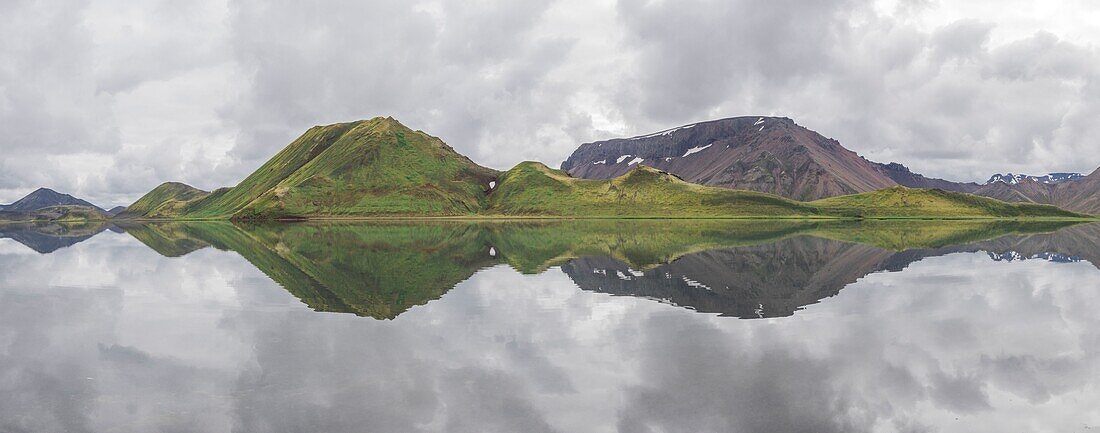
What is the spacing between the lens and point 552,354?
2489cm

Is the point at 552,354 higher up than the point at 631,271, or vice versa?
the point at 631,271

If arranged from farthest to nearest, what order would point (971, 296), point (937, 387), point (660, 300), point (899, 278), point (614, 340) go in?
point (899, 278) < point (971, 296) < point (660, 300) < point (614, 340) < point (937, 387)

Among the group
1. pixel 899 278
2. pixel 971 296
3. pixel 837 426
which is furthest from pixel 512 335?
pixel 899 278

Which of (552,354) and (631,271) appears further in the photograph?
(631,271)

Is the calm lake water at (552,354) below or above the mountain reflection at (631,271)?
below

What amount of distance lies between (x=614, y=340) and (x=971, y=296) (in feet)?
100

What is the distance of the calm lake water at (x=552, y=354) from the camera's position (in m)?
18.0

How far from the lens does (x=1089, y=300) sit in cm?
3991

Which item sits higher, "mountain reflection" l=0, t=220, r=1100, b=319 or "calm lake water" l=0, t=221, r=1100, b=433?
"mountain reflection" l=0, t=220, r=1100, b=319

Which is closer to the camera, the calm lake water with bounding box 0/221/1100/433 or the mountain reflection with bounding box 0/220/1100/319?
the calm lake water with bounding box 0/221/1100/433

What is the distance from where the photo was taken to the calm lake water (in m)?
18.0

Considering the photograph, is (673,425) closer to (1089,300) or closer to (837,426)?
(837,426)


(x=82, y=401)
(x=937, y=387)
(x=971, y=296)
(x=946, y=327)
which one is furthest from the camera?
(x=971, y=296)

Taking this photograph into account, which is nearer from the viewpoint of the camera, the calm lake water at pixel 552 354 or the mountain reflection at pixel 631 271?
the calm lake water at pixel 552 354
